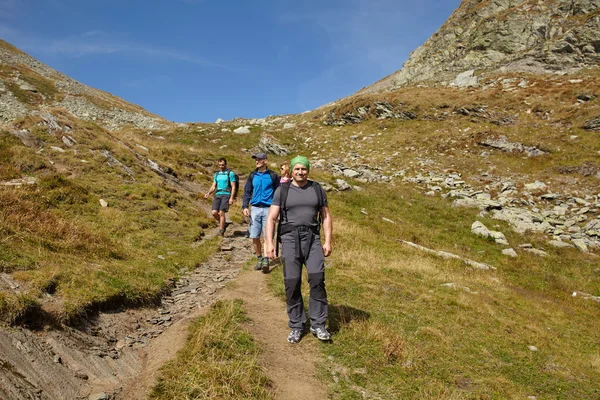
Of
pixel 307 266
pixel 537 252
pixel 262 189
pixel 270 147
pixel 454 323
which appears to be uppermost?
pixel 270 147

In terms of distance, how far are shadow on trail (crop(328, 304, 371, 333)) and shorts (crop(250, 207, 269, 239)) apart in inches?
125

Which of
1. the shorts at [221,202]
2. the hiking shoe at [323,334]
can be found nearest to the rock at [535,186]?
the shorts at [221,202]

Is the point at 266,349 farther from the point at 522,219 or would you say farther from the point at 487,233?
the point at 522,219

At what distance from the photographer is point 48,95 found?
2175 inches

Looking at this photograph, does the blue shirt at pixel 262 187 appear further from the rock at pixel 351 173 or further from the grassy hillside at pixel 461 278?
the rock at pixel 351 173

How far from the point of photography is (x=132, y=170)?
17.6 metres

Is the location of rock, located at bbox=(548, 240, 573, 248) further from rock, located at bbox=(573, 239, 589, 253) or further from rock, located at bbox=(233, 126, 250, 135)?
rock, located at bbox=(233, 126, 250, 135)

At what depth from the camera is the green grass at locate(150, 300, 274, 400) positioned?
163 inches

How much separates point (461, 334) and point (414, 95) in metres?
41.5

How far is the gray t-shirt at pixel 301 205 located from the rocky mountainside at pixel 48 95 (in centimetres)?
4527

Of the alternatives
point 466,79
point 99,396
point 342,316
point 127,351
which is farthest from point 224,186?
point 466,79

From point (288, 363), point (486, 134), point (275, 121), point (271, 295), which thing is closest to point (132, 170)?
point (271, 295)

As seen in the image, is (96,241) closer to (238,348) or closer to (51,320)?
(51,320)

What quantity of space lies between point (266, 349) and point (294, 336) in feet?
1.85
